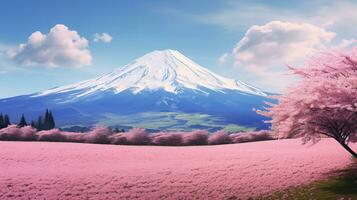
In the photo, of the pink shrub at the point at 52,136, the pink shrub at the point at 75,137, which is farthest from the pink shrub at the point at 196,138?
the pink shrub at the point at 52,136

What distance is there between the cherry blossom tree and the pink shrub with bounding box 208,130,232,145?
108 feet

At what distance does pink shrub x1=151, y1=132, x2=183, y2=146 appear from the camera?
6391cm

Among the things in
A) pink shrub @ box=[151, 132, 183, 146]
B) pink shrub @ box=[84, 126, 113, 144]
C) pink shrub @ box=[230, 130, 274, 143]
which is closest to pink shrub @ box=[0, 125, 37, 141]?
pink shrub @ box=[84, 126, 113, 144]

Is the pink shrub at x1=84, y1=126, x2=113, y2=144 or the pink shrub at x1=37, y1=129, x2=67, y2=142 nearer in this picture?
the pink shrub at x1=84, y1=126, x2=113, y2=144

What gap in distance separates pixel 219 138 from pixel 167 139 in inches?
307

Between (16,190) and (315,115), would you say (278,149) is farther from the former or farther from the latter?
(16,190)

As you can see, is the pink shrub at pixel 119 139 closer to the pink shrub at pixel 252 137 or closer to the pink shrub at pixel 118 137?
the pink shrub at pixel 118 137

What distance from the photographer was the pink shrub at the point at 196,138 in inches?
2564

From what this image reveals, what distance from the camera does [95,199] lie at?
93.5ft

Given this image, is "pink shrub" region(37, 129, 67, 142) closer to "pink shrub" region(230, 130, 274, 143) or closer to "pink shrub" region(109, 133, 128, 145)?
"pink shrub" region(109, 133, 128, 145)

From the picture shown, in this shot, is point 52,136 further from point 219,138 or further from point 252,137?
point 252,137

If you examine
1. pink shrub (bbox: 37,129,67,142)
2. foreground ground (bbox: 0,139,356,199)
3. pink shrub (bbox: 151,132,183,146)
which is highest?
pink shrub (bbox: 37,129,67,142)

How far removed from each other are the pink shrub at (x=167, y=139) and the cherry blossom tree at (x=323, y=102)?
1243 inches

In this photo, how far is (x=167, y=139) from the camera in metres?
64.9
